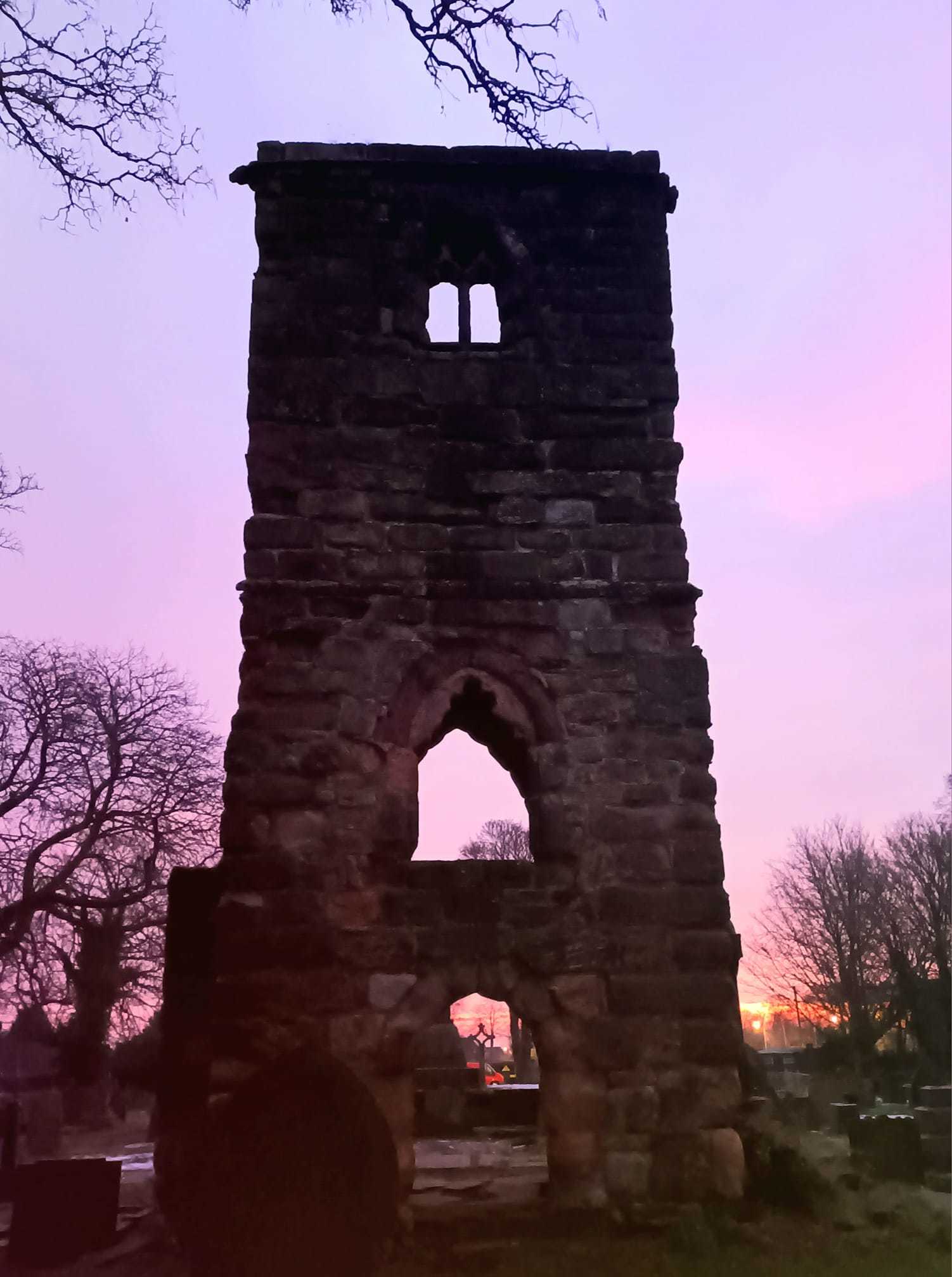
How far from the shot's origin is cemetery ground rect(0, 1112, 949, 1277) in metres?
4.99

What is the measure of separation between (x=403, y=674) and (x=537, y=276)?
3.08m

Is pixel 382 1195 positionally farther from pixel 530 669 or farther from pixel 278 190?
pixel 278 190

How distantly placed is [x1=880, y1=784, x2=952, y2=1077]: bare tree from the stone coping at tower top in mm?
18706

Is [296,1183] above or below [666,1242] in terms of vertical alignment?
above

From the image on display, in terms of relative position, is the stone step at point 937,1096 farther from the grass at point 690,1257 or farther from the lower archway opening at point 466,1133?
the grass at point 690,1257

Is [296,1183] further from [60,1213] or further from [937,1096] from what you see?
[937,1096]

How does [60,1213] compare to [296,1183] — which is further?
[60,1213]

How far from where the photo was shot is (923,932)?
28016 millimetres

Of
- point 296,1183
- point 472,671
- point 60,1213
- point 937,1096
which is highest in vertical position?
point 472,671

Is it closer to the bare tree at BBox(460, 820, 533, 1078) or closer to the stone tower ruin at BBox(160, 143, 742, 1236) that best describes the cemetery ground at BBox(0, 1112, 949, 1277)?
the stone tower ruin at BBox(160, 143, 742, 1236)

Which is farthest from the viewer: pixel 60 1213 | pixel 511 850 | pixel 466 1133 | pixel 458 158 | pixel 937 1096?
pixel 511 850

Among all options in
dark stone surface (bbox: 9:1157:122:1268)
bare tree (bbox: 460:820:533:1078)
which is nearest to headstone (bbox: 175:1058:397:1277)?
dark stone surface (bbox: 9:1157:122:1268)

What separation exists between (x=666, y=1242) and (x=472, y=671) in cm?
327

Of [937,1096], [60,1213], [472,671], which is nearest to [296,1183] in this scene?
[60,1213]
